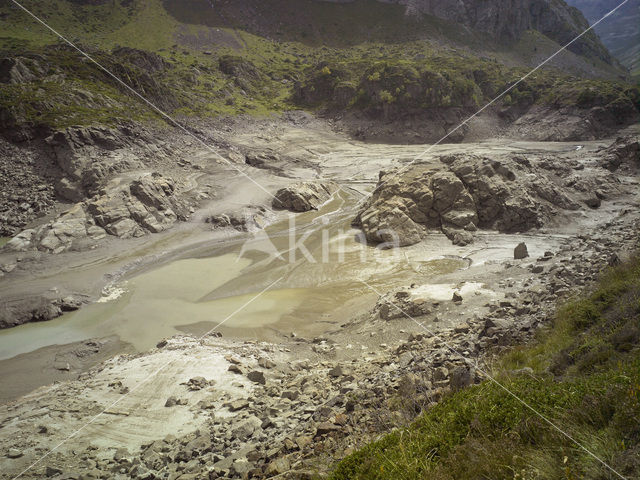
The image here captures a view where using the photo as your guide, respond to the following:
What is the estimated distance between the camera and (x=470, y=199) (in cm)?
2286

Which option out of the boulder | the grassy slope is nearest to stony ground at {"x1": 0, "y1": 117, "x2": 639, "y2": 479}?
the boulder

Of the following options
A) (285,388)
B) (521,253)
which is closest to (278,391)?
(285,388)

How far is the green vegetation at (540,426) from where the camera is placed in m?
3.25

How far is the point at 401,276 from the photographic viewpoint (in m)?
18.4

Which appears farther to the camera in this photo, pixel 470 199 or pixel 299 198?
pixel 299 198

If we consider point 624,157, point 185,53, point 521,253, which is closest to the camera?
point 521,253

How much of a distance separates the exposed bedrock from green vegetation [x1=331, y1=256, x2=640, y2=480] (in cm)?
1658

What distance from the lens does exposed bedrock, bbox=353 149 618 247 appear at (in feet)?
72.1

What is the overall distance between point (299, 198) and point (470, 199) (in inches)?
561

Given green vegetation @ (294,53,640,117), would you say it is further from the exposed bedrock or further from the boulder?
the boulder

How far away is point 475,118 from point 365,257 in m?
51.0

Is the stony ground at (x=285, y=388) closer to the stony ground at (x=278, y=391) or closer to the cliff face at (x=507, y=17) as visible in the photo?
the stony ground at (x=278, y=391)

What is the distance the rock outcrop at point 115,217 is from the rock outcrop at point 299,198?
8.22m

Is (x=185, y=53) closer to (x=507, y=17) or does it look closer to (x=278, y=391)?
(x=278, y=391)
